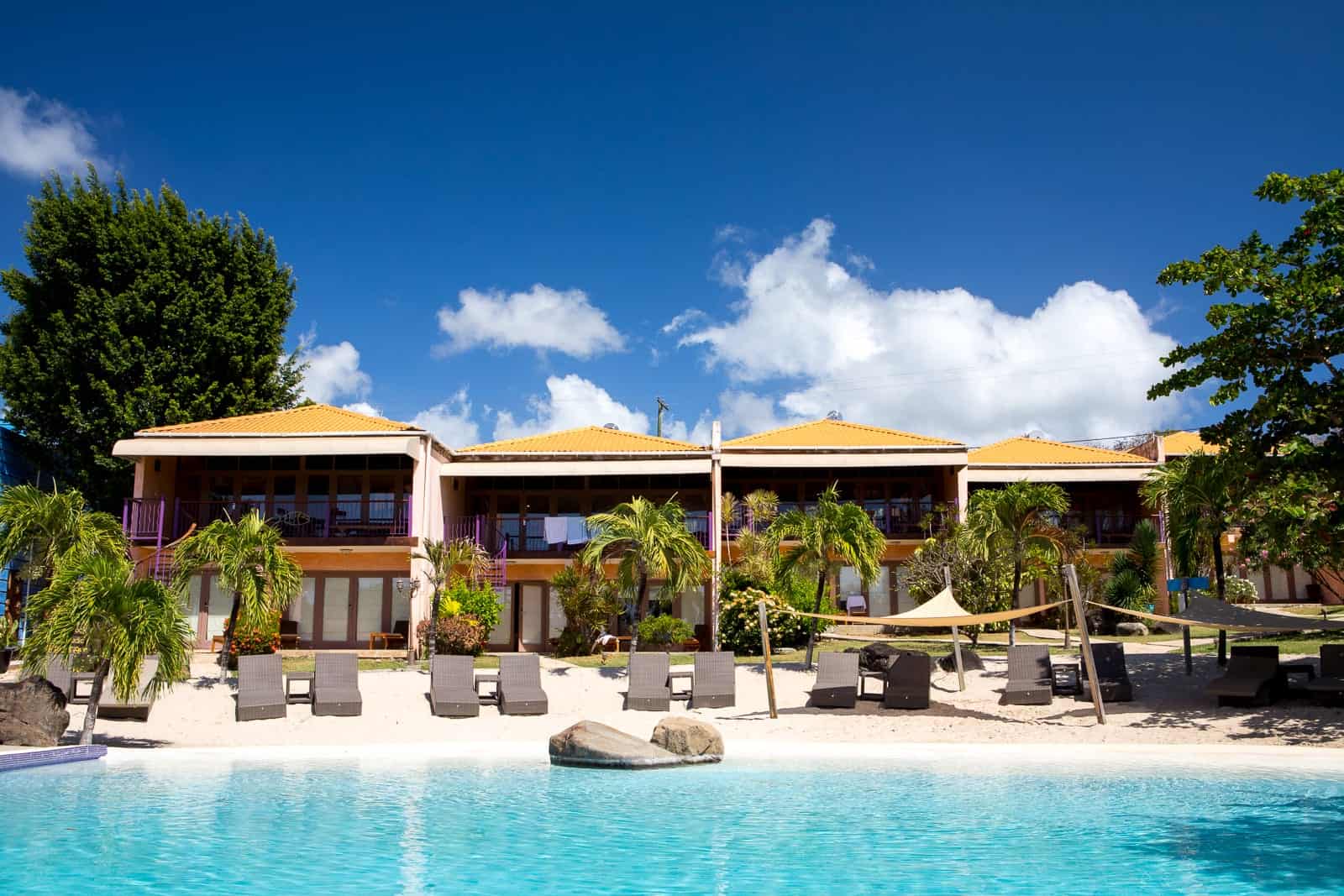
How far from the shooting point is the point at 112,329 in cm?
2869

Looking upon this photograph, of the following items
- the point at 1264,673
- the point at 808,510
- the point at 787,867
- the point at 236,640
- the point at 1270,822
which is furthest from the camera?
the point at 808,510

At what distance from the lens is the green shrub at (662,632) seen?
945 inches

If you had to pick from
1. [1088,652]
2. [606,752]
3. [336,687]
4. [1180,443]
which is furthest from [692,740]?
[1180,443]

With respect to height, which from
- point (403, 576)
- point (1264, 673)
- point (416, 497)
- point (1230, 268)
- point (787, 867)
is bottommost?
point (787, 867)

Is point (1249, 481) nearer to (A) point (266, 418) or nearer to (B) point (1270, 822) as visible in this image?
(B) point (1270, 822)

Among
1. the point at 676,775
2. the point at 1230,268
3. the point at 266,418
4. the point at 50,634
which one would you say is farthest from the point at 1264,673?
the point at 266,418

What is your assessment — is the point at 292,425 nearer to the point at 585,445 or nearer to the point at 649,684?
the point at 585,445

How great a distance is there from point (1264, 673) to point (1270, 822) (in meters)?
7.01

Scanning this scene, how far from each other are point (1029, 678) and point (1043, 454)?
15.6m

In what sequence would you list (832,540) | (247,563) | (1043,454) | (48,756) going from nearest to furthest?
(48,756), (247,563), (832,540), (1043,454)

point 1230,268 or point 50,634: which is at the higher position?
point 1230,268

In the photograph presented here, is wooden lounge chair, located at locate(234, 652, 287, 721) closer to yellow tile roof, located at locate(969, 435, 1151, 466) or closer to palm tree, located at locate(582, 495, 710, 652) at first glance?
palm tree, located at locate(582, 495, 710, 652)

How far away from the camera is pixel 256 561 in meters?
18.5

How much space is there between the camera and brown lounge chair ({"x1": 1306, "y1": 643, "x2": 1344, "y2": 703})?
15.5 meters
